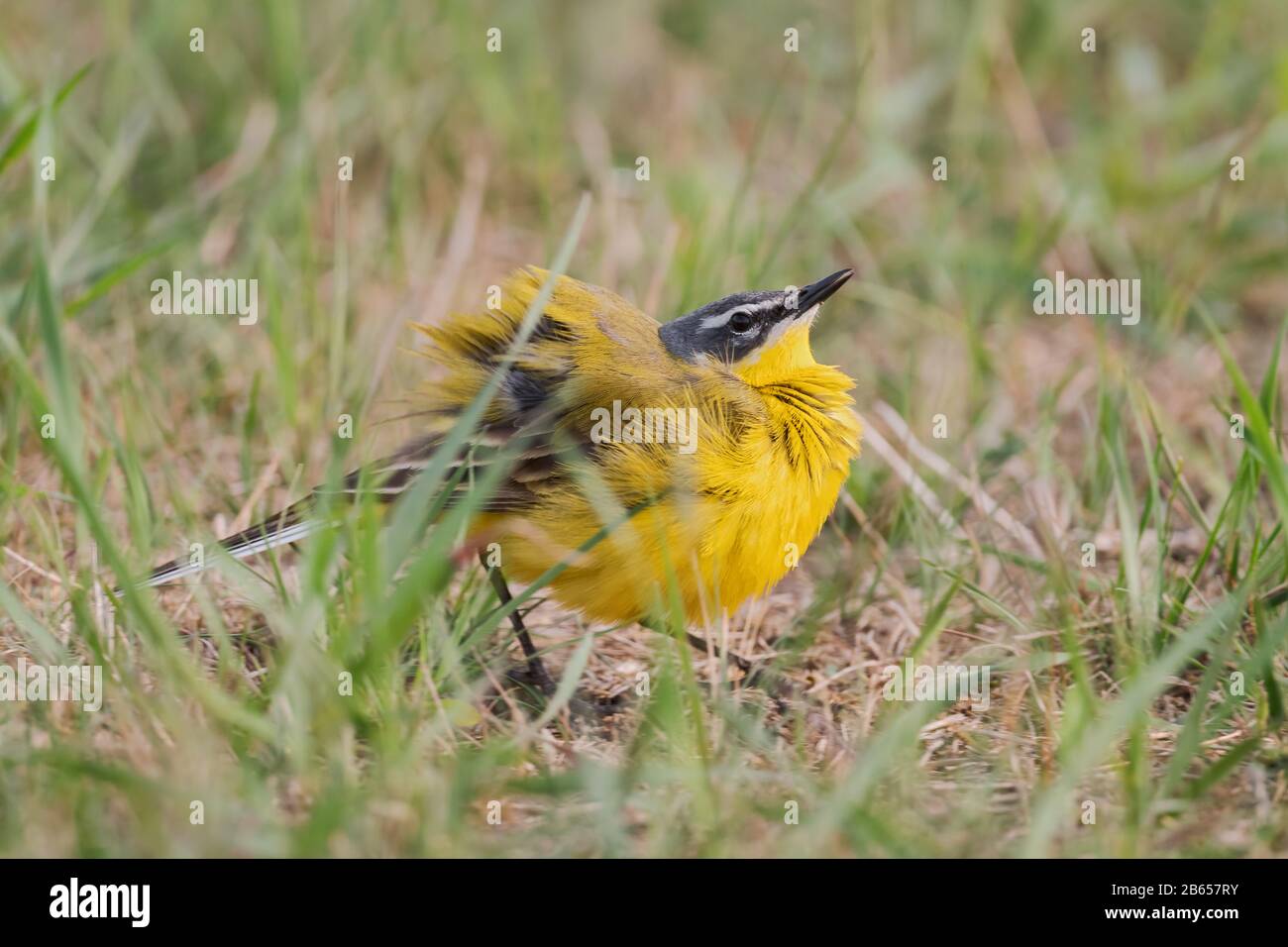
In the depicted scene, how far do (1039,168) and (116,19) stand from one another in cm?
473

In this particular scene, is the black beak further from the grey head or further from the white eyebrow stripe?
the white eyebrow stripe

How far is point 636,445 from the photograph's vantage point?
15.0 ft

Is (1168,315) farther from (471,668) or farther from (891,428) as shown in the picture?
(471,668)

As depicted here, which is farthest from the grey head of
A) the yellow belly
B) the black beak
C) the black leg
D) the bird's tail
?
the bird's tail

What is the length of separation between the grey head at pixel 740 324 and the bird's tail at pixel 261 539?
140cm

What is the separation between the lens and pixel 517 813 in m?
3.70

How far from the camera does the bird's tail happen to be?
418cm

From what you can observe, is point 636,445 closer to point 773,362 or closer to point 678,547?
point 678,547

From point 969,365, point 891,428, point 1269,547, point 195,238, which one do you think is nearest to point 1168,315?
point 969,365

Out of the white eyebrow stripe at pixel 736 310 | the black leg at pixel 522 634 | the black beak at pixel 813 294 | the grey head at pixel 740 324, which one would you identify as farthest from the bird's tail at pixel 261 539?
the black beak at pixel 813 294

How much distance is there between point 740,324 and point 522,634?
133cm

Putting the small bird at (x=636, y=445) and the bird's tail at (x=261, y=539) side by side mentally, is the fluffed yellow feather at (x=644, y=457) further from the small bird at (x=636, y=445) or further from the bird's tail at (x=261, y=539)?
the bird's tail at (x=261, y=539)

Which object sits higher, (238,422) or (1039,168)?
(1039,168)

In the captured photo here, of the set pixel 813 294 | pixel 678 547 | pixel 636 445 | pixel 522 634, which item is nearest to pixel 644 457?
pixel 636 445
